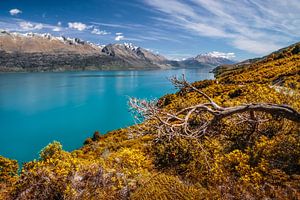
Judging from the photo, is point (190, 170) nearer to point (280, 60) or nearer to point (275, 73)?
point (275, 73)

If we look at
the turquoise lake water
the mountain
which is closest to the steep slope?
the mountain

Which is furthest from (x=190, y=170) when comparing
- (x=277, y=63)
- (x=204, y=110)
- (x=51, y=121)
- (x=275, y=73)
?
(x=51, y=121)

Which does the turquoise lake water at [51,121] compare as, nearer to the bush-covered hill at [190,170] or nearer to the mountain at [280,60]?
the mountain at [280,60]

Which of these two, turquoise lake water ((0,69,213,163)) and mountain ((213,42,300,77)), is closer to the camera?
turquoise lake water ((0,69,213,163))

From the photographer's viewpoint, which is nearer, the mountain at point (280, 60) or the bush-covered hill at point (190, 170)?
the bush-covered hill at point (190, 170)

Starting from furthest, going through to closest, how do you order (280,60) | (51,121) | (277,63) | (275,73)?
(51,121), (280,60), (277,63), (275,73)

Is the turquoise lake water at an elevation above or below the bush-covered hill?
below

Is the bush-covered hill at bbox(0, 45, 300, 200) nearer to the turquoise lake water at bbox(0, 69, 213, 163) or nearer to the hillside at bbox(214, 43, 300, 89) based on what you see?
the hillside at bbox(214, 43, 300, 89)

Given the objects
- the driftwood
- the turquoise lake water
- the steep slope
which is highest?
the steep slope

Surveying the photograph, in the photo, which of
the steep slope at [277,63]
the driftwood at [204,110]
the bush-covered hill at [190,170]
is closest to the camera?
the driftwood at [204,110]

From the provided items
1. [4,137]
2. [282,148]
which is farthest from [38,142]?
[282,148]

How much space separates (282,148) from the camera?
7230mm

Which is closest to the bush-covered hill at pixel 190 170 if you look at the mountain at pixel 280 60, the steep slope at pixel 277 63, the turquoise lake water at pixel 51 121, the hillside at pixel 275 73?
the hillside at pixel 275 73

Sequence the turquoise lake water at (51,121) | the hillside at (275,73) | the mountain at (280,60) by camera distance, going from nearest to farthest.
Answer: the hillside at (275,73), the turquoise lake water at (51,121), the mountain at (280,60)
